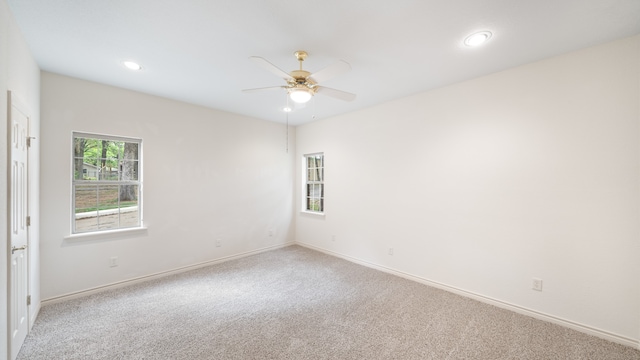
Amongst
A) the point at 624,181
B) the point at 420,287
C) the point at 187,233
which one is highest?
the point at 624,181

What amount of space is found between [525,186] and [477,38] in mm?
1595

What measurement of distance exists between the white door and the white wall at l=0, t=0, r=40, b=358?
0.11m

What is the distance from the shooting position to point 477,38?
2.08 meters

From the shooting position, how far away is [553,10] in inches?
68.6

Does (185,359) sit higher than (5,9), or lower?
lower

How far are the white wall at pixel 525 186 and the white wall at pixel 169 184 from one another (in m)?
2.14

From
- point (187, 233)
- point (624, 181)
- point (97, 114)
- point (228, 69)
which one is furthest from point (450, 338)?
point (97, 114)

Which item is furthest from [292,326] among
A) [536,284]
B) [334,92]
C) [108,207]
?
[108,207]

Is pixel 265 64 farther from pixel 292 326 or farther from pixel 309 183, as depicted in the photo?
pixel 309 183

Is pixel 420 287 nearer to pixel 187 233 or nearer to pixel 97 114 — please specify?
pixel 187 233

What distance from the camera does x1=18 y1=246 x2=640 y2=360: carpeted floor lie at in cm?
201

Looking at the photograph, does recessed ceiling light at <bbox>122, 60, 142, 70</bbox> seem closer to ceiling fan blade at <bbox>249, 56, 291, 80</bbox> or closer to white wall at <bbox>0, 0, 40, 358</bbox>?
white wall at <bbox>0, 0, 40, 358</bbox>

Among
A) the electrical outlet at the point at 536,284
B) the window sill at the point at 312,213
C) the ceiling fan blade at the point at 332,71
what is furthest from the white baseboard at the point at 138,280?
the electrical outlet at the point at 536,284

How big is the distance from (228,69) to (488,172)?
3.15 metres
